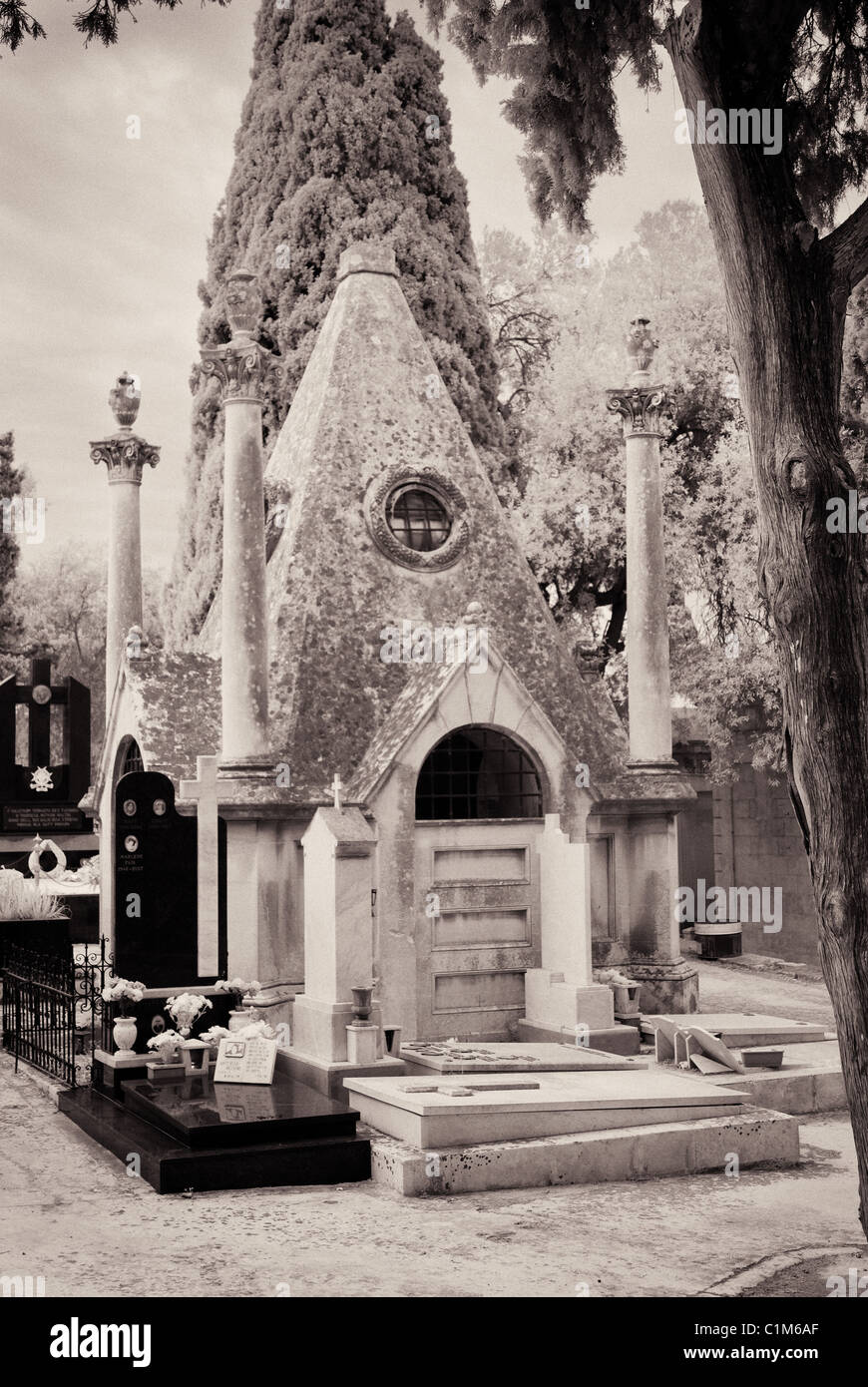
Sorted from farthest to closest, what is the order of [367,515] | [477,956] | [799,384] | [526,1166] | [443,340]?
[443,340] → [367,515] → [477,956] → [526,1166] → [799,384]

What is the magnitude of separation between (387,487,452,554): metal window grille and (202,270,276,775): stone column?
197 cm

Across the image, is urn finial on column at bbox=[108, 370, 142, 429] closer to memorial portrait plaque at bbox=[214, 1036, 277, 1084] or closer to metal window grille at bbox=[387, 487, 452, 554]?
metal window grille at bbox=[387, 487, 452, 554]

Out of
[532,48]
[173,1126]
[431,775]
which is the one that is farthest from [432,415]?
[173,1126]

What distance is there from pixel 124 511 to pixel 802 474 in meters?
13.1

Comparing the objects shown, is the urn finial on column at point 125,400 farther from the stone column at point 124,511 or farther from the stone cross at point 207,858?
the stone cross at point 207,858

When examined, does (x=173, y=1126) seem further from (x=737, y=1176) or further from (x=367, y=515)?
(x=367, y=515)

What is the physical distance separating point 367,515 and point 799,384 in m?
8.46

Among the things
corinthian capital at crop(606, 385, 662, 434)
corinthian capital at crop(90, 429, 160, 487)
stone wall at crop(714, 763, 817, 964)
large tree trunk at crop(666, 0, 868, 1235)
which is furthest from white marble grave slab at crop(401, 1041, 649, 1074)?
stone wall at crop(714, 763, 817, 964)

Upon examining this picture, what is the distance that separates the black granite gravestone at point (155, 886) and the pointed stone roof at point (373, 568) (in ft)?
3.95

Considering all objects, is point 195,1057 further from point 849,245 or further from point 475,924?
point 849,245

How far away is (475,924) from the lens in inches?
515

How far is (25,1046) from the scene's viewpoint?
13.1 m

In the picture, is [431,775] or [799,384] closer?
[799,384]

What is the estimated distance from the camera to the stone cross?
12.5m
